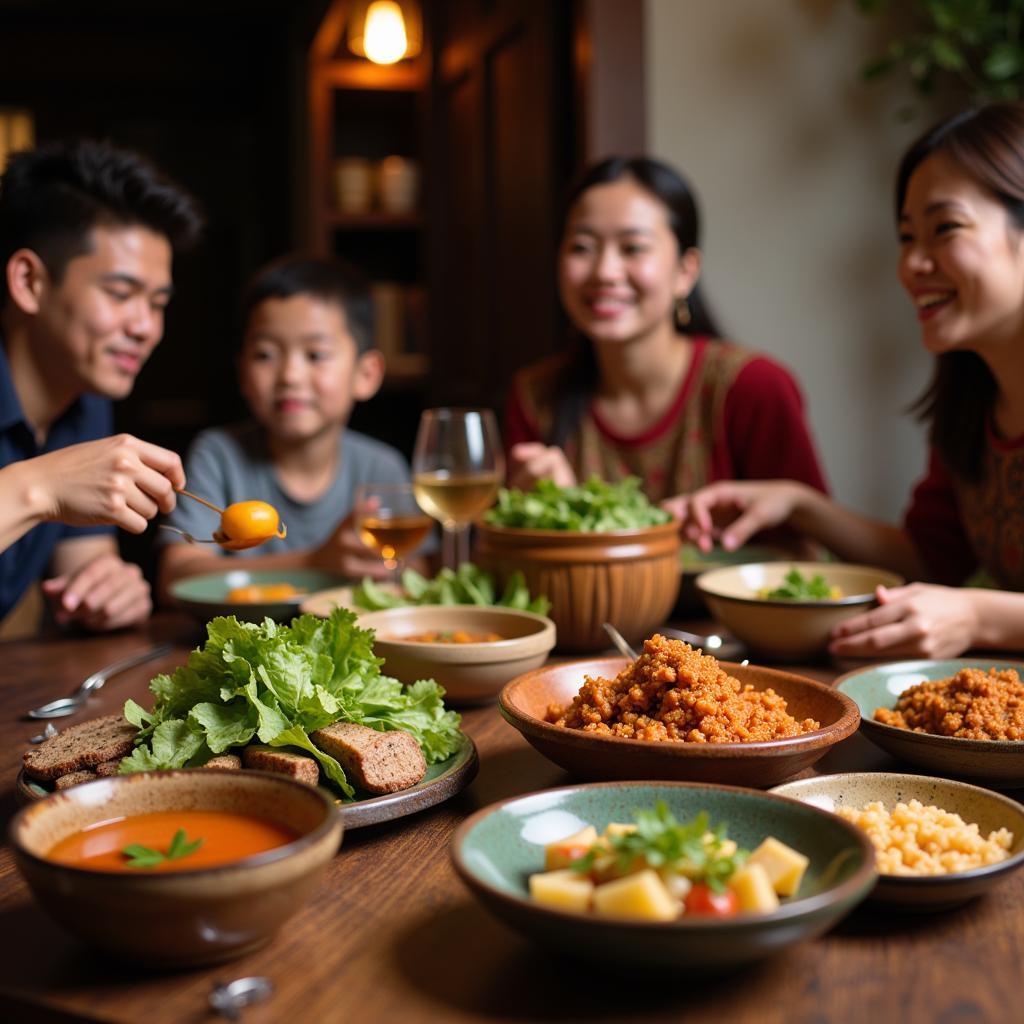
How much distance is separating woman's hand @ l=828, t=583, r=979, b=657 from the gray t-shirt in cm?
182

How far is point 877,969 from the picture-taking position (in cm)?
83

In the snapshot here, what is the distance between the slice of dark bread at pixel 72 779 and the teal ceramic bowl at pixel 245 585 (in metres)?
0.79

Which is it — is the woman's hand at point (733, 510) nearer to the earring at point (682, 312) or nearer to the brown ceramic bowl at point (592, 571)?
the brown ceramic bowl at point (592, 571)

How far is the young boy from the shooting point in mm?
2932

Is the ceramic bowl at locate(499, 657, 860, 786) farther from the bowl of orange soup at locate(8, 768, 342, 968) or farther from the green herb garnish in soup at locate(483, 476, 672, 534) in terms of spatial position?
the green herb garnish in soup at locate(483, 476, 672, 534)

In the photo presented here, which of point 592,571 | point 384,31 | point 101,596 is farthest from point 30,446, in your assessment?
point 384,31

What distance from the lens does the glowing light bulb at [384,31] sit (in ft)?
15.5

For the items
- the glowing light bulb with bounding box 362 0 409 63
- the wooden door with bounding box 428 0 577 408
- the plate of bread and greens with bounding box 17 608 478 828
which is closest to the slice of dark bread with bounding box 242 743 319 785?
the plate of bread and greens with bounding box 17 608 478 828

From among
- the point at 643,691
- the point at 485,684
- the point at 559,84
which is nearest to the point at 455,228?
the point at 559,84

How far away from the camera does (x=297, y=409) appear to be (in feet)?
9.61

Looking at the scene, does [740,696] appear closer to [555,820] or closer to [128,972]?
[555,820]

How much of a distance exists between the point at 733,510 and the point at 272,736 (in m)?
1.54

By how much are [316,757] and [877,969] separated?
1.81 ft

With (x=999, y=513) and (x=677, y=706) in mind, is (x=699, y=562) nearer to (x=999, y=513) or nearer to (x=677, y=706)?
(x=999, y=513)
